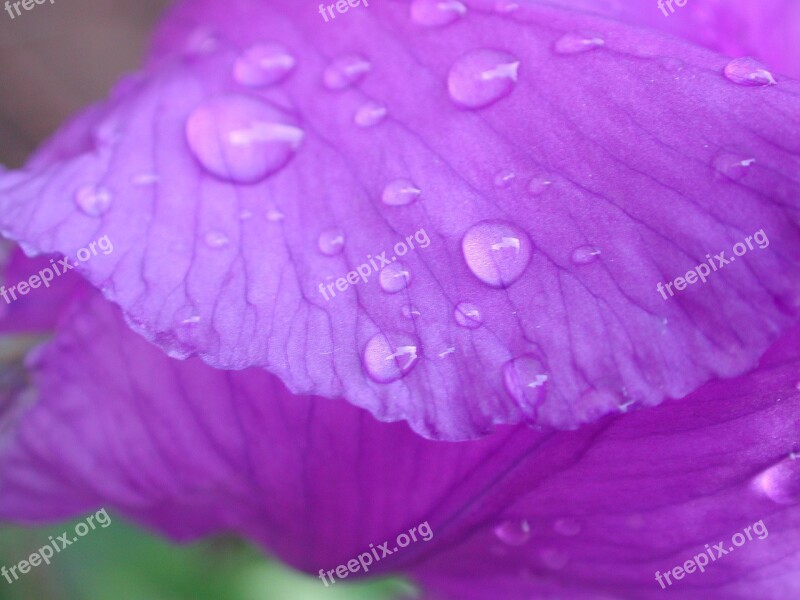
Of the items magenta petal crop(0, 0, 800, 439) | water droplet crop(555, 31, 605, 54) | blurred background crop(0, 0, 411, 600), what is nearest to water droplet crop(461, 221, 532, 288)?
magenta petal crop(0, 0, 800, 439)

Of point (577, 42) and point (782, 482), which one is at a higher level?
point (577, 42)

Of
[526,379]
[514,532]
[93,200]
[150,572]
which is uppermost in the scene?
[93,200]

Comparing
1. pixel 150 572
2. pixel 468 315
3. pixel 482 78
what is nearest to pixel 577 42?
pixel 482 78

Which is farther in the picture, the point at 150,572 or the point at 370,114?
the point at 150,572

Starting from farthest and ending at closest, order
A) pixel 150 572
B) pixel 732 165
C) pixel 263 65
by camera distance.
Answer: pixel 150 572 → pixel 263 65 → pixel 732 165

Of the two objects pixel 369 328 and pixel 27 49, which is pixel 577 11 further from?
pixel 27 49

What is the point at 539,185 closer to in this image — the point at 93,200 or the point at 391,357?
the point at 391,357

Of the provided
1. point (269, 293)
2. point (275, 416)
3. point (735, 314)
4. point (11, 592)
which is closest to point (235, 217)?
point (269, 293)
